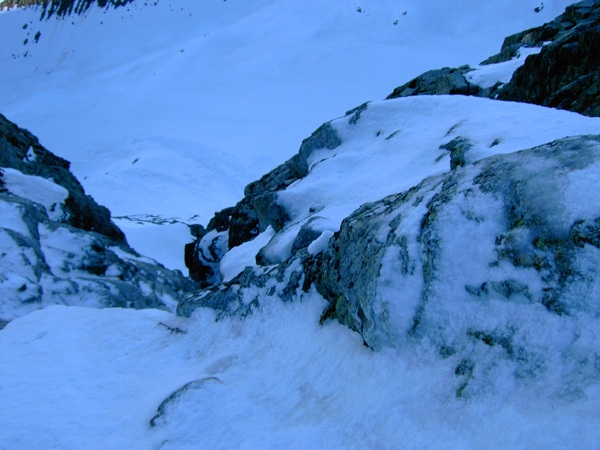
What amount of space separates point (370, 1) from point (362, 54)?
851 cm

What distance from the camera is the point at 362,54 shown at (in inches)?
1726

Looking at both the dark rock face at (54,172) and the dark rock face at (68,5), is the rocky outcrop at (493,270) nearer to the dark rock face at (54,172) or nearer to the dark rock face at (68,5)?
the dark rock face at (54,172)

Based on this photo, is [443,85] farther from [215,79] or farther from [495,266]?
[215,79]

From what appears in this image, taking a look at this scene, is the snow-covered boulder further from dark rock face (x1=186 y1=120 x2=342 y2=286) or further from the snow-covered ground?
dark rock face (x1=186 y1=120 x2=342 y2=286)

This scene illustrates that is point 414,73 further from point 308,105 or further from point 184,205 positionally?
point 184,205

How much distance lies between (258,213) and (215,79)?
35663mm

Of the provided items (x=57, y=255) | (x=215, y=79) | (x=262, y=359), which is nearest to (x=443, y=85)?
(x=57, y=255)

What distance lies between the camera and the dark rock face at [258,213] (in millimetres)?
12463

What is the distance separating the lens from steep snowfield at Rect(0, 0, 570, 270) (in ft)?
111

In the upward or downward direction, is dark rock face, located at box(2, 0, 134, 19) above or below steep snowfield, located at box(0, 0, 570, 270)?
above

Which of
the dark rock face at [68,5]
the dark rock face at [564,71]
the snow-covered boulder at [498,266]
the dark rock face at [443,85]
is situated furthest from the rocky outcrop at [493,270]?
the dark rock face at [68,5]

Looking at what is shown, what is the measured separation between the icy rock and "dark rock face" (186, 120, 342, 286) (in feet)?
22.2

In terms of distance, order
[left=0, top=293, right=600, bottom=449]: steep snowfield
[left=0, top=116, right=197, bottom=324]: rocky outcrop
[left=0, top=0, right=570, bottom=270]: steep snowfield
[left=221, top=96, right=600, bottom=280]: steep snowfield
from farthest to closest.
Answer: [left=0, top=0, right=570, bottom=270]: steep snowfield, [left=0, top=116, right=197, bottom=324]: rocky outcrop, [left=221, top=96, right=600, bottom=280]: steep snowfield, [left=0, top=293, right=600, bottom=449]: steep snowfield

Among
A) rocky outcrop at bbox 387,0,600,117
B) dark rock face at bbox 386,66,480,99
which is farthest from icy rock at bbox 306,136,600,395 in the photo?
dark rock face at bbox 386,66,480,99
